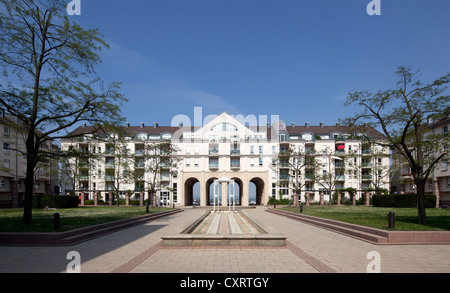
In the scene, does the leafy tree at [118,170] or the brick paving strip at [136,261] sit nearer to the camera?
the brick paving strip at [136,261]

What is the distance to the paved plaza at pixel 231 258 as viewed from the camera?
301 inches

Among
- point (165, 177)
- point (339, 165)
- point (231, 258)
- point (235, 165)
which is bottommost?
point (231, 258)

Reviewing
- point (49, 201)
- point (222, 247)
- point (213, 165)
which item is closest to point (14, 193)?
point (49, 201)

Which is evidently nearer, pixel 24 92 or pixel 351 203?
pixel 24 92

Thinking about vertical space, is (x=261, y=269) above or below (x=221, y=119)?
below

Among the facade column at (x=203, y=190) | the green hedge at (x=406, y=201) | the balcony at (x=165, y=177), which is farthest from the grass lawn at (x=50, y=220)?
the balcony at (x=165, y=177)

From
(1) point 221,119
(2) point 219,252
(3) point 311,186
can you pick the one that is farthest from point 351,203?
(2) point 219,252

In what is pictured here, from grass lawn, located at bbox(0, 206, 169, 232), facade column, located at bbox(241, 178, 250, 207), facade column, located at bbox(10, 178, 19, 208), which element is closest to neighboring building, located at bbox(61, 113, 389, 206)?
facade column, located at bbox(241, 178, 250, 207)

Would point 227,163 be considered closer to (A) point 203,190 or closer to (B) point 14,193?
(A) point 203,190

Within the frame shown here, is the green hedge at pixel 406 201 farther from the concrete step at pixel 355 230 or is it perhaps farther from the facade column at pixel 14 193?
the facade column at pixel 14 193

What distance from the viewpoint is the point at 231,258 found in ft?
29.0

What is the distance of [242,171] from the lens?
Answer: 55.9 m
